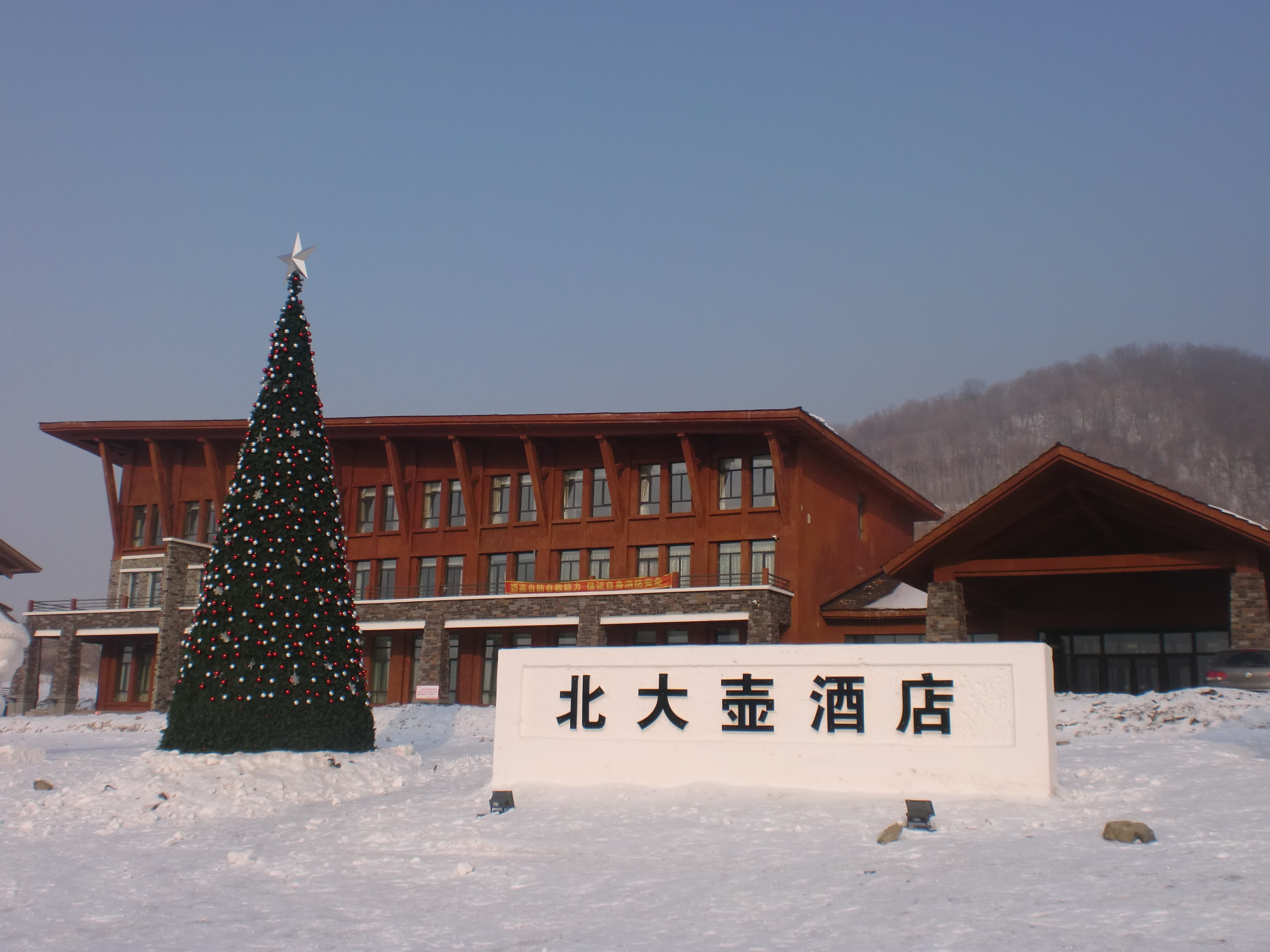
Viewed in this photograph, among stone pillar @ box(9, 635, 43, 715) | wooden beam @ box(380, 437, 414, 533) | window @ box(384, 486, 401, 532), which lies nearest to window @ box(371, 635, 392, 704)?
window @ box(384, 486, 401, 532)

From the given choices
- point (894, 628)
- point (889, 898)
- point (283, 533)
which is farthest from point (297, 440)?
point (894, 628)

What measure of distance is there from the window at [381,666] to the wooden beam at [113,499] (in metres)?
12.9

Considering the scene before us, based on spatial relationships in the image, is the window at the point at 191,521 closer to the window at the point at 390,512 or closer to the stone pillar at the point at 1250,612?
the window at the point at 390,512

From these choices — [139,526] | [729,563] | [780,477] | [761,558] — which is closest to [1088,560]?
[780,477]

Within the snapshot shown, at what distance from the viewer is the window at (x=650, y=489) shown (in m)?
38.8

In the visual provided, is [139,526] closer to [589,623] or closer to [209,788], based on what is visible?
[589,623]

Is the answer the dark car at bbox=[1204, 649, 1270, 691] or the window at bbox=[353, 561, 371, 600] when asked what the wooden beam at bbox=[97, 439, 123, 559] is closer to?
the window at bbox=[353, 561, 371, 600]

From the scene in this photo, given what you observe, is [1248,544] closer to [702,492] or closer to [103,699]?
[702,492]

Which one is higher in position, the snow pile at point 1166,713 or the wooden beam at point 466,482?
the wooden beam at point 466,482

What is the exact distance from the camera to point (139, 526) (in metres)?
47.1

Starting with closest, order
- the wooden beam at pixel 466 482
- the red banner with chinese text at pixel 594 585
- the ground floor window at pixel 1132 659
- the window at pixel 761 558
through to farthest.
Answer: the ground floor window at pixel 1132 659 → the red banner with chinese text at pixel 594 585 → the window at pixel 761 558 → the wooden beam at pixel 466 482

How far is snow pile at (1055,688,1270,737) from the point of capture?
1675 centimetres

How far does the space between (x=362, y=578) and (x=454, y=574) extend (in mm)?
4164

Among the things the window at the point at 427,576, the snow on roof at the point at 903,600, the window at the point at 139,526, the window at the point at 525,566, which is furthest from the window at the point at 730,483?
the window at the point at 139,526
